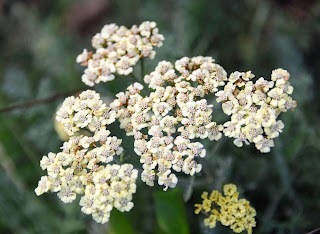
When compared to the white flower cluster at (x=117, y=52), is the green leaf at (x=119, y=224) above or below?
below

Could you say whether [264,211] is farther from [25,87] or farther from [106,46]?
[25,87]

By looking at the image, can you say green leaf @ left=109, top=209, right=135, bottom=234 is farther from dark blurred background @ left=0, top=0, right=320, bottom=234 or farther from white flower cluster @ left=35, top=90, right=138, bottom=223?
white flower cluster @ left=35, top=90, right=138, bottom=223

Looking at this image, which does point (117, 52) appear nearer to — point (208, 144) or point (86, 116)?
point (86, 116)

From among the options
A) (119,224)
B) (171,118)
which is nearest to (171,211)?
(119,224)

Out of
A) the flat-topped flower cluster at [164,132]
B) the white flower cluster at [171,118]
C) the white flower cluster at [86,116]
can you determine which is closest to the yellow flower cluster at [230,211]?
the flat-topped flower cluster at [164,132]

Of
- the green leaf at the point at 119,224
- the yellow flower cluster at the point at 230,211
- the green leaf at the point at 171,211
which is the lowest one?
the yellow flower cluster at the point at 230,211

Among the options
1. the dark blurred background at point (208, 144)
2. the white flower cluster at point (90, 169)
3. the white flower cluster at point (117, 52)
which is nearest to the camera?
the white flower cluster at point (90, 169)

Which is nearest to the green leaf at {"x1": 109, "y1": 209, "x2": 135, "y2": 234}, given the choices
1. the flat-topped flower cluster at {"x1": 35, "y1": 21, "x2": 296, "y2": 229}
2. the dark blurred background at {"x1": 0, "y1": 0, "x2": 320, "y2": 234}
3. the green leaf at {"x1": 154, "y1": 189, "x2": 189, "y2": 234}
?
the dark blurred background at {"x1": 0, "y1": 0, "x2": 320, "y2": 234}

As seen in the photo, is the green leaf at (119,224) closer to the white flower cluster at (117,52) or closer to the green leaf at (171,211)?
the green leaf at (171,211)
